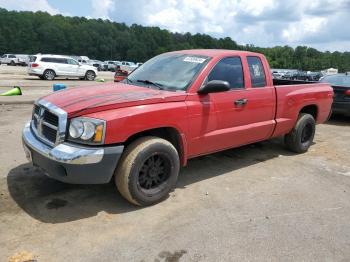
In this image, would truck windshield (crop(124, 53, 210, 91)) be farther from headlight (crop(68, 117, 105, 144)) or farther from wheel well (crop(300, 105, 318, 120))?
wheel well (crop(300, 105, 318, 120))

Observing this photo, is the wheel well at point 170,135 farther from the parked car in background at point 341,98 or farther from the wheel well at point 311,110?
the parked car in background at point 341,98

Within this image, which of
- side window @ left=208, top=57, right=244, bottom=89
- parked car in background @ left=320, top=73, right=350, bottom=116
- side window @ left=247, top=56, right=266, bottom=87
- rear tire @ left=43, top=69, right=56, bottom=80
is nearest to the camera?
side window @ left=208, top=57, right=244, bottom=89

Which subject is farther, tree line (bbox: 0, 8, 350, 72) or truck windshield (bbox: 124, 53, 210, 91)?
tree line (bbox: 0, 8, 350, 72)

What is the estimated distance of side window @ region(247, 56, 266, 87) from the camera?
19.7 feet

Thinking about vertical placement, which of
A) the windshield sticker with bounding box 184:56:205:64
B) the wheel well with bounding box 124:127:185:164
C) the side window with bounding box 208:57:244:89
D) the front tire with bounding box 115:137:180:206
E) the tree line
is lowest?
the front tire with bounding box 115:137:180:206

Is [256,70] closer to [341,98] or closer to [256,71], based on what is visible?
[256,71]

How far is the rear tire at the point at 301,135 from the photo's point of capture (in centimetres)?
703

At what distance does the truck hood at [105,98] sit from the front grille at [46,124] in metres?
0.14

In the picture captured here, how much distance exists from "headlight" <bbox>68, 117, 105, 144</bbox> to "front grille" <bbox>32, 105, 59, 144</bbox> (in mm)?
254

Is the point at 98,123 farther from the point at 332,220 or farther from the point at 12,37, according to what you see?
the point at 12,37

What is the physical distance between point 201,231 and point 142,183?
3.06ft

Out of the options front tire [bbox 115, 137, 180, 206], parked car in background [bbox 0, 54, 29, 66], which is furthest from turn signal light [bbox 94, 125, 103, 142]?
parked car in background [bbox 0, 54, 29, 66]

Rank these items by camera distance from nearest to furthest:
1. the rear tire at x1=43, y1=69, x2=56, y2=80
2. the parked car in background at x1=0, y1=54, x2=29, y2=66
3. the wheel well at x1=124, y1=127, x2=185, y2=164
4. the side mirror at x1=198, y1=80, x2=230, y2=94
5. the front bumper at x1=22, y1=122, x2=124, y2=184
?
the front bumper at x1=22, y1=122, x2=124, y2=184
the wheel well at x1=124, y1=127, x2=185, y2=164
the side mirror at x1=198, y1=80, x2=230, y2=94
the rear tire at x1=43, y1=69, x2=56, y2=80
the parked car in background at x1=0, y1=54, x2=29, y2=66

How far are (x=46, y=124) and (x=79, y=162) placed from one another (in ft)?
2.52
